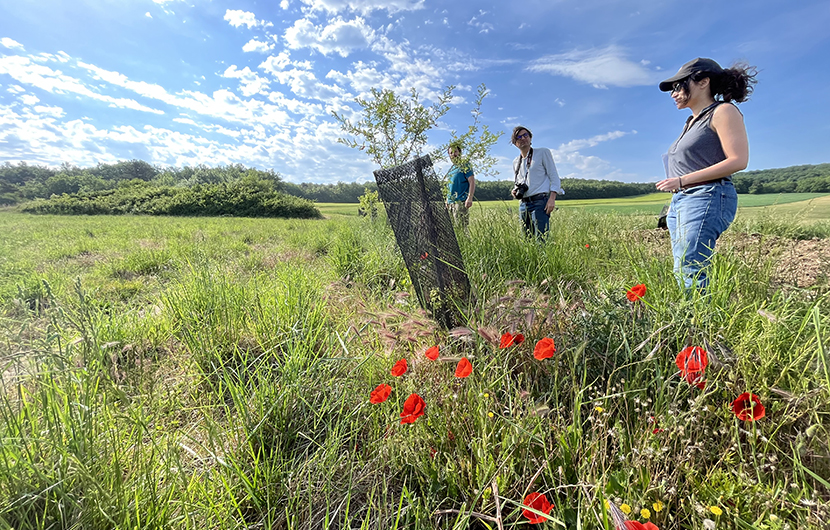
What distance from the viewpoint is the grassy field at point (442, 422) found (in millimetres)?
886

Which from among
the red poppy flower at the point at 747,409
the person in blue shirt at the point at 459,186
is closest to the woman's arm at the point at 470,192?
the person in blue shirt at the point at 459,186

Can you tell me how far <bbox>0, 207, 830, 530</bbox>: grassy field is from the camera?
2.91ft

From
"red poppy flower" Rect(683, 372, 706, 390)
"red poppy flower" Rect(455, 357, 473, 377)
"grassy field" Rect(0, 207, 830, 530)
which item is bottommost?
"grassy field" Rect(0, 207, 830, 530)

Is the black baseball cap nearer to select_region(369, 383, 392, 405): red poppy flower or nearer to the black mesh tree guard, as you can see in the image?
the black mesh tree guard

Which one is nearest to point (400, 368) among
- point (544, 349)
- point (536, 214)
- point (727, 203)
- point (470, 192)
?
point (544, 349)

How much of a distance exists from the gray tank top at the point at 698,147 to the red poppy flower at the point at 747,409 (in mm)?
1589

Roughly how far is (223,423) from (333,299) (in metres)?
1.33

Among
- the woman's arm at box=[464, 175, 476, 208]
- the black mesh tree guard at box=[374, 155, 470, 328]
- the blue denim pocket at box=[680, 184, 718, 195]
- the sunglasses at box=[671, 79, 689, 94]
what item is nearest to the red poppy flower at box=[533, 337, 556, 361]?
the black mesh tree guard at box=[374, 155, 470, 328]

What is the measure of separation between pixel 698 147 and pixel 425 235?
5.74 feet

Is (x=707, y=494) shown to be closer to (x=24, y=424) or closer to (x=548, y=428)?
(x=548, y=428)

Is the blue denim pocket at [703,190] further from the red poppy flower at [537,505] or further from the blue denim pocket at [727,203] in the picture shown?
the red poppy flower at [537,505]

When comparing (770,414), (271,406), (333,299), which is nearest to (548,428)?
(770,414)

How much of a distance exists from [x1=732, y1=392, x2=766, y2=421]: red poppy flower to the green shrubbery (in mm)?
24476

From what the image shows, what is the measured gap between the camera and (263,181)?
1160 inches
